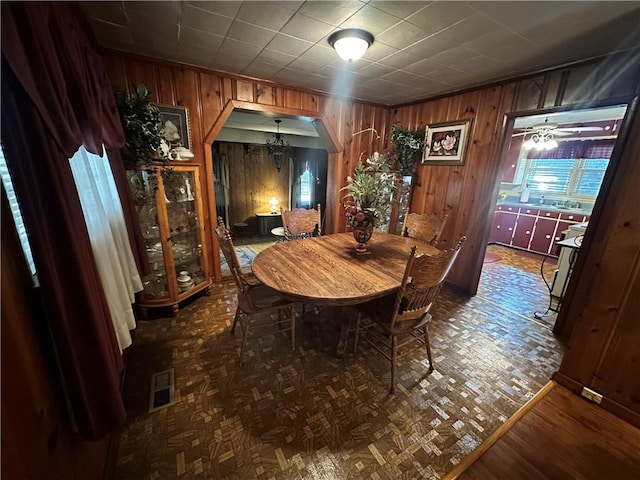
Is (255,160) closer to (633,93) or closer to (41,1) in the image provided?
(41,1)

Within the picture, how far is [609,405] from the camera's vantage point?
1649mm

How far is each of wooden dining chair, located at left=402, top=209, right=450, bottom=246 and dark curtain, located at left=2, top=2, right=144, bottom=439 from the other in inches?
107

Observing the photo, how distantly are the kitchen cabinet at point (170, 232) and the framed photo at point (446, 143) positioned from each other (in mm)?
2974

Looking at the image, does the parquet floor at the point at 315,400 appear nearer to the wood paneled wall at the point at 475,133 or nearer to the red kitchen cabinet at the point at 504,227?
the wood paneled wall at the point at 475,133

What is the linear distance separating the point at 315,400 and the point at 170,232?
201 cm

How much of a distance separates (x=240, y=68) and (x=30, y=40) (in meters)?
2.02

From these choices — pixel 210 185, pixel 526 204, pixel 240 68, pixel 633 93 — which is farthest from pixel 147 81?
pixel 526 204

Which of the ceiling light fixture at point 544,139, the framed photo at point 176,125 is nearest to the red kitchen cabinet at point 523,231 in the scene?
the ceiling light fixture at point 544,139

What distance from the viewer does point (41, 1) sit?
99 cm

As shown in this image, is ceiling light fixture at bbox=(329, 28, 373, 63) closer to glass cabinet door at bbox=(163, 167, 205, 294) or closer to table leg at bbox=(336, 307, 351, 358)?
glass cabinet door at bbox=(163, 167, 205, 294)

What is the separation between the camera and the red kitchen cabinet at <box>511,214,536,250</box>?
16.6 feet

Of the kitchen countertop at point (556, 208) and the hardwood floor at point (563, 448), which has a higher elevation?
the kitchen countertop at point (556, 208)

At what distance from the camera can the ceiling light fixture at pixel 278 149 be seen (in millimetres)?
5477

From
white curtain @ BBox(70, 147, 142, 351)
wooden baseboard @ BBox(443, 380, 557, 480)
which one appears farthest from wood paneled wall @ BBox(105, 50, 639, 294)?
wooden baseboard @ BBox(443, 380, 557, 480)
